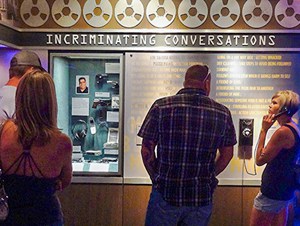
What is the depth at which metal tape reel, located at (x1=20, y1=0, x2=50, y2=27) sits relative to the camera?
4188mm

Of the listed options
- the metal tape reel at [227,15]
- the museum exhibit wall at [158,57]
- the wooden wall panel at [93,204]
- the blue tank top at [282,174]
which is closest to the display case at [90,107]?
the museum exhibit wall at [158,57]

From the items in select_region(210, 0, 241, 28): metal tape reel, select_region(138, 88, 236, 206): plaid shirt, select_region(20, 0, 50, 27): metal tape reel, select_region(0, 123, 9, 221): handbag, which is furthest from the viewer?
select_region(20, 0, 50, 27): metal tape reel

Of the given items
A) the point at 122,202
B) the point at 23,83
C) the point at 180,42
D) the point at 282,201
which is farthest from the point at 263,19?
the point at 23,83

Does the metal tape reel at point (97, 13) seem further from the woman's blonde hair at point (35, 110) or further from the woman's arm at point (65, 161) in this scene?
the woman's arm at point (65, 161)

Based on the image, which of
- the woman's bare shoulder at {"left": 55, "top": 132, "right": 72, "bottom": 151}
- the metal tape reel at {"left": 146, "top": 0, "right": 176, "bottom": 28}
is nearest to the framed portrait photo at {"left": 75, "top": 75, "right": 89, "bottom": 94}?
the metal tape reel at {"left": 146, "top": 0, "right": 176, "bottom": 28}

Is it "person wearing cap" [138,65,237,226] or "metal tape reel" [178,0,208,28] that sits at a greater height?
"metal tape reel" [178,0,208,28]

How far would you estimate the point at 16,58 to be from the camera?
2965 mm

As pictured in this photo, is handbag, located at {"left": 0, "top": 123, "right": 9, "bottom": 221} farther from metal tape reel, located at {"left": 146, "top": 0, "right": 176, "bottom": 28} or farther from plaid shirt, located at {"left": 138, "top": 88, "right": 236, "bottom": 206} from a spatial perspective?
metal tape reel, located at {"left": 146, "top": 0, "right": 176, "bottom": 28}

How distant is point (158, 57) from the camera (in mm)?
4137

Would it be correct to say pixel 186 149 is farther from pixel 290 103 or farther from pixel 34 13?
pixel 34 13

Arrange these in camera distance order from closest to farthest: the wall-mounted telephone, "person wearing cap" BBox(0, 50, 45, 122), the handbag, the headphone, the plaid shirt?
the handbag
the plaid shirt
"person wearing cap" BBox(0, 50, 45, 122)
the wall-mounted telephone
the headphone

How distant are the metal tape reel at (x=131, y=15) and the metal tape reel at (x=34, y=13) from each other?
0.74 meters

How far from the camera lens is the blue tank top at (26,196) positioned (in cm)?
202

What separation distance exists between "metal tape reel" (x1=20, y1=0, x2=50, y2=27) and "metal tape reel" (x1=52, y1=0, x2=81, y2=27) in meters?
0.09
